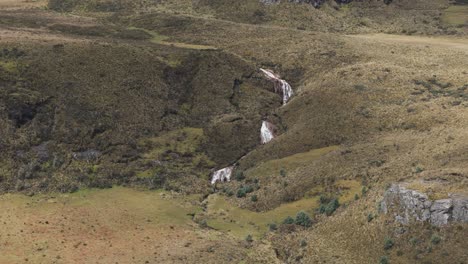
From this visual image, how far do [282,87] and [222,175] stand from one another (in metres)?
27.0

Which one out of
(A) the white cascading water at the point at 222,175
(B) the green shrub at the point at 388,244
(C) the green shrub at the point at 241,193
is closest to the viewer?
(B) the green shrub at the point at 388,244

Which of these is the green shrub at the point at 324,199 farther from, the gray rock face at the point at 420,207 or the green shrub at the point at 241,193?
the green shrub at the point at 241,193

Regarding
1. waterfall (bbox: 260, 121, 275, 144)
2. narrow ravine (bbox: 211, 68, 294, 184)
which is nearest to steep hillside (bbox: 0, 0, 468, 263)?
waterfall (bbox: 260, 121, 275, 144)

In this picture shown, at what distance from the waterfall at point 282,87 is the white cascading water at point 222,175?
73.0 ft

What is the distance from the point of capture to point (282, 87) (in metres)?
97.8

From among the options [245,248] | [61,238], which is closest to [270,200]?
[245,248]

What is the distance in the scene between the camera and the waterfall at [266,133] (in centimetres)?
8456

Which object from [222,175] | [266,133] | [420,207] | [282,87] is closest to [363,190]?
[420,207]

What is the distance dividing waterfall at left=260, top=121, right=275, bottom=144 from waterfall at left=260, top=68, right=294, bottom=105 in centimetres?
1026

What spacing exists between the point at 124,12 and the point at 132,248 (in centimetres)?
10204

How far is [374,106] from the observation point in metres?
82.1

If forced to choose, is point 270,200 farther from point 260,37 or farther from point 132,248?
point 260,37

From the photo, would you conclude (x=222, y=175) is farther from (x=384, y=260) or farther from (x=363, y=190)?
(x=384, y=260)

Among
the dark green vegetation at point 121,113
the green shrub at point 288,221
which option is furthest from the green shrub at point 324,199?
the dark green vegetation at point 121,113
